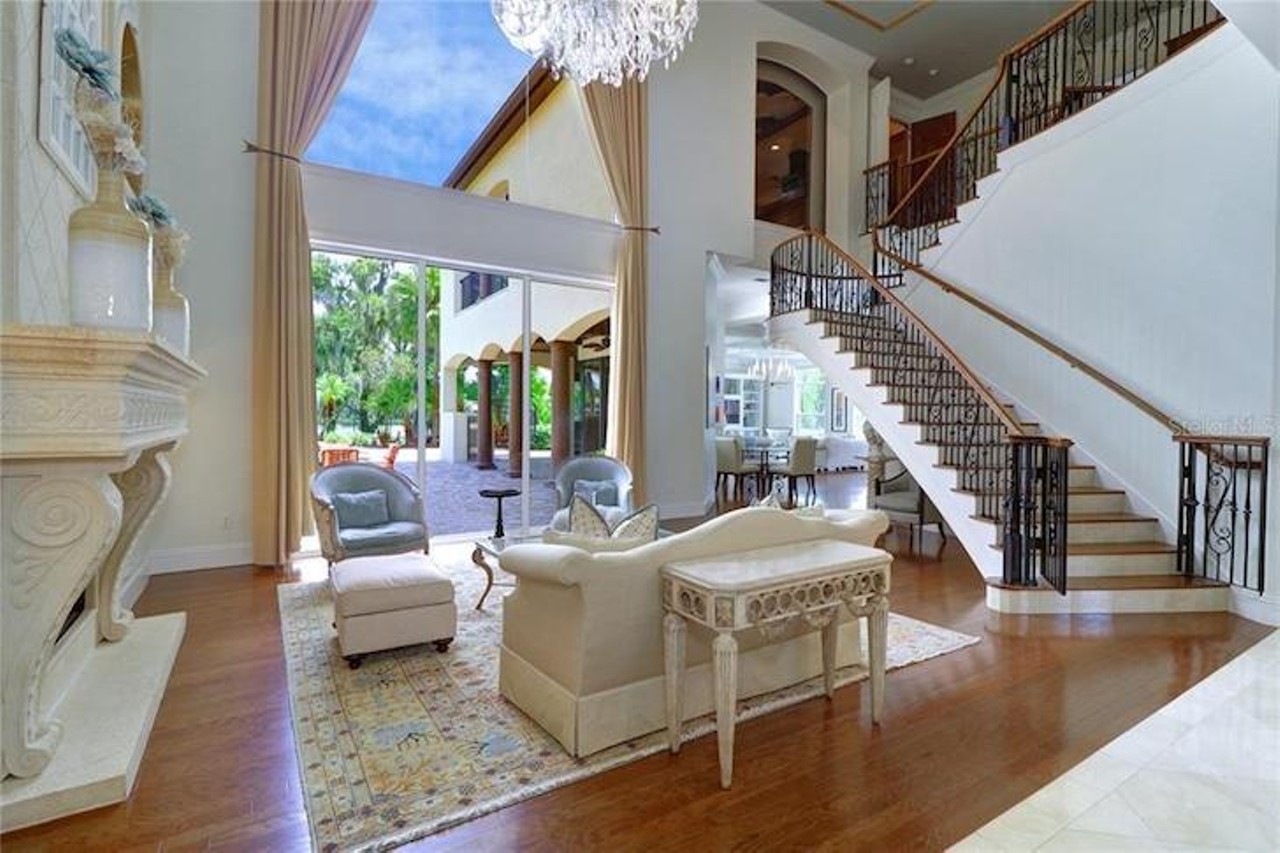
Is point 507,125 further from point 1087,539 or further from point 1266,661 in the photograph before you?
point 1266,661

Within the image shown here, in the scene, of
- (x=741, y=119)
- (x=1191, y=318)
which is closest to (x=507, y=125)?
(x=741, y=119)

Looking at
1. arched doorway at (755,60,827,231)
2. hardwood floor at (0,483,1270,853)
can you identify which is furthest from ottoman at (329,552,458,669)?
arched doorway at (755,60,827,231)

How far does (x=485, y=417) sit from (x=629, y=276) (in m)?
2.44

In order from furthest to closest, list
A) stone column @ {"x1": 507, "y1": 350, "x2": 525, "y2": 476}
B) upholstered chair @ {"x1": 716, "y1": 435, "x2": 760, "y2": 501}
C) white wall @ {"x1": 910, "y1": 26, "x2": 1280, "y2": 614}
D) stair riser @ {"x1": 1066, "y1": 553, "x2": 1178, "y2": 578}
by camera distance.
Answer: upholstered chair @ {"x1": 716, "y1": 435, "x2": 760, "y2": 501} → stone column @ {"x1": 507, "y1": 350, "x2": 525, "y2": 476} → stair riser @ {"x1": 1066, "y1": 553, "x2": 1178, "y2": 578} → white wall @ {"x1": 910, "y1": 26, "x2": 1280, "y2": 614}

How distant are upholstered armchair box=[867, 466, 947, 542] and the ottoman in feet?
13.9

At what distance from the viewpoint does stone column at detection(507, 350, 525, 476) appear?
675 centimetres

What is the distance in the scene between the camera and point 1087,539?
466 centimetres

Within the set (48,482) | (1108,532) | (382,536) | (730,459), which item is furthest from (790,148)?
(48,482)

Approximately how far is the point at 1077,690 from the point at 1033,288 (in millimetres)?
4322

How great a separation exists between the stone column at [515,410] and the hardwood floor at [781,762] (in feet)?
11.3

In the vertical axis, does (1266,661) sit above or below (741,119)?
below

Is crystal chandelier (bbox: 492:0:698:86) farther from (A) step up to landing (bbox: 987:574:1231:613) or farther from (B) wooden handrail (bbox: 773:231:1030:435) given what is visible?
(A) step up to landing (bbox: 987:574:1231:613)

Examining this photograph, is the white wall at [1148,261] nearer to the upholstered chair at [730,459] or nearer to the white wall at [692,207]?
the white wall at [692,207]

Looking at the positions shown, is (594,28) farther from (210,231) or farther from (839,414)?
(839,414)
